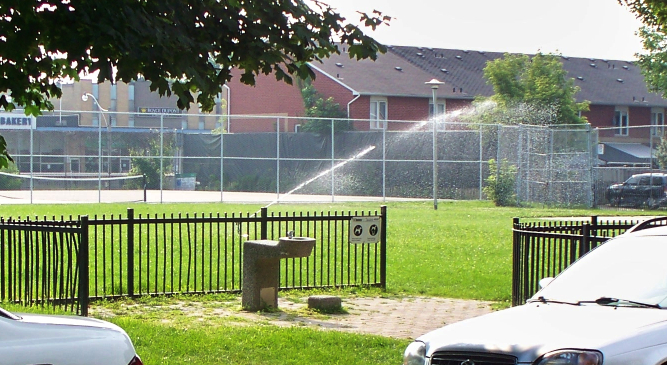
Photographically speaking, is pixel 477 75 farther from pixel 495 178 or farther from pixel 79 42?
pixel 79 42

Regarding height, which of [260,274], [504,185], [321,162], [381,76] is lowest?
[260,274]

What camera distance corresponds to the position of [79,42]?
22.7 feet

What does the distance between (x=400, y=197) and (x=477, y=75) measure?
21.5 metres

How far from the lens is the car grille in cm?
604

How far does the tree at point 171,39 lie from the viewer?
6910mm

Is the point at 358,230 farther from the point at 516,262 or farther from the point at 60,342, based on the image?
the point at 60,342

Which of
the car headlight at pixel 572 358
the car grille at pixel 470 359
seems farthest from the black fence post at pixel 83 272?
the car headlight at pixel 572 358

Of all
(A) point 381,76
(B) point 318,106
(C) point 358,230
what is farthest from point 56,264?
(A) point 381,76

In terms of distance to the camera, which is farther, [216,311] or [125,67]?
[216,311]

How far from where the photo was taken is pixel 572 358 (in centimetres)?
579

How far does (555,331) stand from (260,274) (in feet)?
22.3

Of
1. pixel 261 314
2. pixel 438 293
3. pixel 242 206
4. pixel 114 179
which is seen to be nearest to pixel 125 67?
pixel 261 314

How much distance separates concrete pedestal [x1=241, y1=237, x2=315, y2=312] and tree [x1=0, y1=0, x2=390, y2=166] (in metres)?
4.04

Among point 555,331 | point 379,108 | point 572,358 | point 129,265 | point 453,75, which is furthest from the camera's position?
point 453,75
